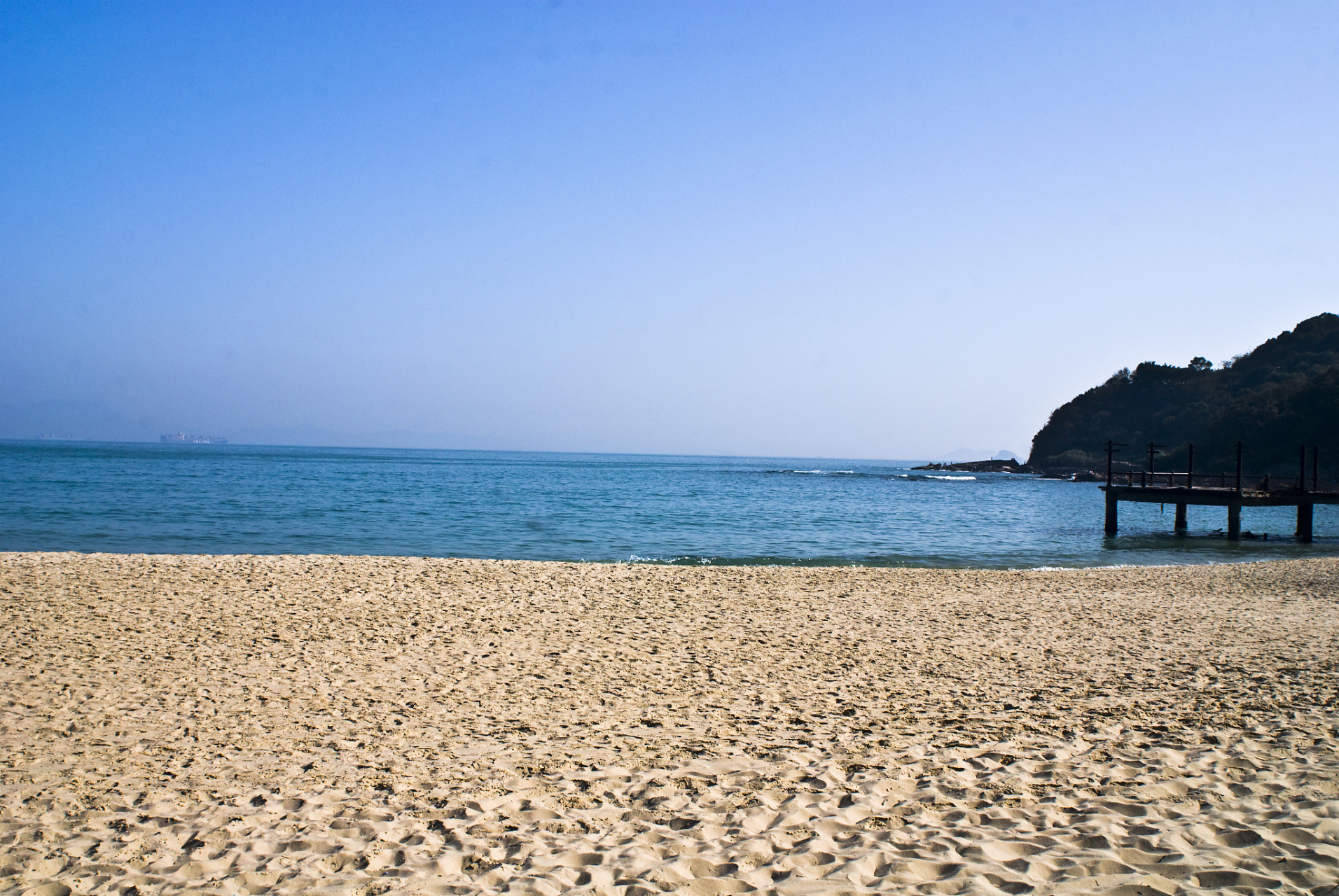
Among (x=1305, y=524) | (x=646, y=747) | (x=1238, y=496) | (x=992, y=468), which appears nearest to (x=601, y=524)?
(x=1238, y=496)

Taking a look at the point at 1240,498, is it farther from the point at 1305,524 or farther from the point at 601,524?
the point at 601,524

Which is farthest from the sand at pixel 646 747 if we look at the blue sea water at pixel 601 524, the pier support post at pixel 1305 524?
the pier support post at pixel 1305 524

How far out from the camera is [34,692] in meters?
7.72

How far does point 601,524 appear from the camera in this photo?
31.6 m

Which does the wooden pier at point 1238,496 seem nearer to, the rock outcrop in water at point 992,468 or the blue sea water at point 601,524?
the blue sea water at point 601,524

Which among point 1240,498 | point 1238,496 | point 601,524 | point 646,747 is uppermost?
point 1238,496

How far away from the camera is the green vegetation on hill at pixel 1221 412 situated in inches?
3137

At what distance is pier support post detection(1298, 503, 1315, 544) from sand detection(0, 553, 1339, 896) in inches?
886

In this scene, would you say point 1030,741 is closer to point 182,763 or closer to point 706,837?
point 706,837

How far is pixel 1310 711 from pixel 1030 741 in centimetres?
290

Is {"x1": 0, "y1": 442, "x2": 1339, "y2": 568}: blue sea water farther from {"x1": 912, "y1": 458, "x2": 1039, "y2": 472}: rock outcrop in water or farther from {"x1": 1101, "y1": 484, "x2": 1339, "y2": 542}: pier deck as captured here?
{"x1": 912, "y1": 458, "x2": 1039, "y2": 472}: rock outcrop in water

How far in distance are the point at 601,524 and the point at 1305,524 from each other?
27283mm

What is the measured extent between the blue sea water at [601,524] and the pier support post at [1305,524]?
2.51ft

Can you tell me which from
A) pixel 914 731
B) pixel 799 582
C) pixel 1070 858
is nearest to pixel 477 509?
pixel 799 582
